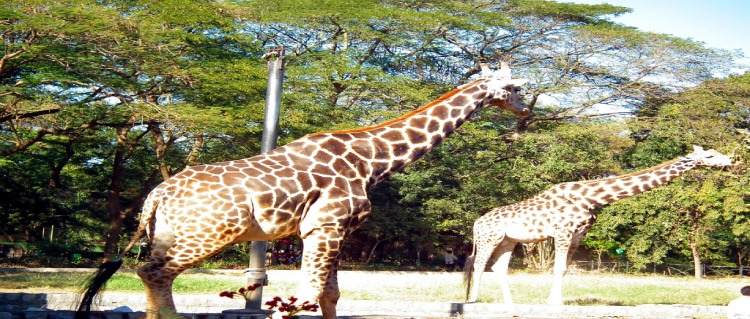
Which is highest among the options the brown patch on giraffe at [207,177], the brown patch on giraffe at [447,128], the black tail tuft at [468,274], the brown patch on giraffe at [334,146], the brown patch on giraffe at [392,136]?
the brown patch on giraffe at [447,128]

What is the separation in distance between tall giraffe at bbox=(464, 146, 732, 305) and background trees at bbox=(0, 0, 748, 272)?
10587 mm

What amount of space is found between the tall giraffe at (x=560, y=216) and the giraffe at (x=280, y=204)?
5.18 meters

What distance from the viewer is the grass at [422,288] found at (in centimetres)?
1539

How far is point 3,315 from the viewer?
845 cm

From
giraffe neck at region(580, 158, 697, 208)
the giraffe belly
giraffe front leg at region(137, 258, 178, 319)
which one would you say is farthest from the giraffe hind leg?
giraffe front leg at region(137, 258, 178, 319)

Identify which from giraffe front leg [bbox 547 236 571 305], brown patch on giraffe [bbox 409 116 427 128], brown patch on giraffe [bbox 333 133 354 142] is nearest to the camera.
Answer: brown patch on giraffe [bbox 333 133 354 142]

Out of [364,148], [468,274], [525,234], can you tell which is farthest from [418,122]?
[468,274]

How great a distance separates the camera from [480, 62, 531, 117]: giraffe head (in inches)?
404

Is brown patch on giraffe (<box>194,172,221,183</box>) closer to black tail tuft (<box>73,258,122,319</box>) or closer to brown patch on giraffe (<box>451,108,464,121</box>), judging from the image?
black tail tuft (<box>73,258,122,319</box>)

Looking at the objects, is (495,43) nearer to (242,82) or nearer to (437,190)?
(437,190)

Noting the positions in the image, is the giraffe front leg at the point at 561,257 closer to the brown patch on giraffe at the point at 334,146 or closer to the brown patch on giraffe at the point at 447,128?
the brown patch on giraffe at the point at 447,128

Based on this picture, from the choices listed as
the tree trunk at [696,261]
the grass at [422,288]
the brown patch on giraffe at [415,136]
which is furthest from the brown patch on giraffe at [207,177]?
the tree trunk at [696,261]

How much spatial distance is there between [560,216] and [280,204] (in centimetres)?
701

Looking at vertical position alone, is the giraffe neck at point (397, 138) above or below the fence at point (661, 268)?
above
